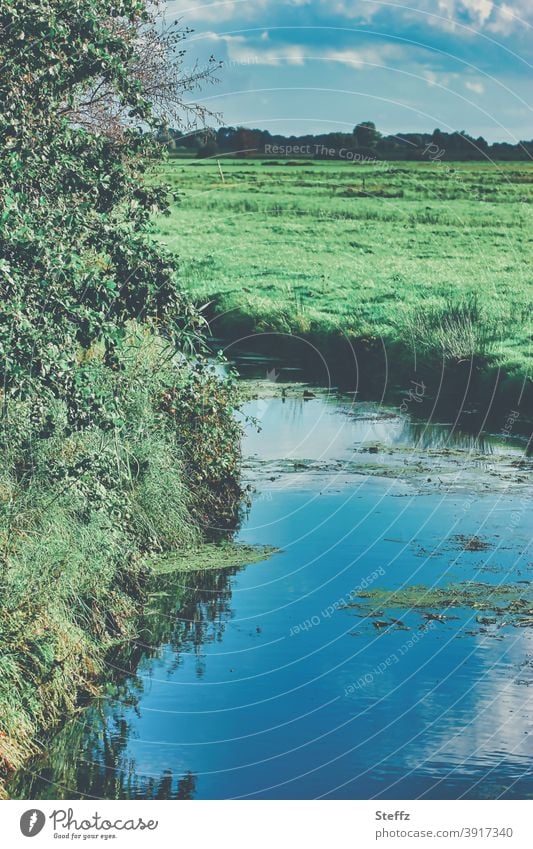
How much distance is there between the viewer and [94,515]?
1554 cm

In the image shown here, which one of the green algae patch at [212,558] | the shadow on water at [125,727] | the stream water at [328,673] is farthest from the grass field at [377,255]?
the stream water at [328,673]

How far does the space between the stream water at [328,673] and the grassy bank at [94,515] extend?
1.34 ft

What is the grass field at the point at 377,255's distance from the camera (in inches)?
1346

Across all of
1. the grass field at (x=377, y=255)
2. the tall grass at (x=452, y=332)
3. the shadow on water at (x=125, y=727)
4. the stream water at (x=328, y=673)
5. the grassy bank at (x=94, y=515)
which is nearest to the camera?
the shadow on water at (x=125, y=727)

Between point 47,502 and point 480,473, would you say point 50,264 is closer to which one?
point 47,502

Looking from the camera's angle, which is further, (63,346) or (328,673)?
(328,673)

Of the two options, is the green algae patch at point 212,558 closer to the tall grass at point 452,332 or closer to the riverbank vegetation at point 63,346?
the riverbank vegetation at point 63,346

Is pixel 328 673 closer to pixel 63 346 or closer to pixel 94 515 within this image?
pixel 94 515

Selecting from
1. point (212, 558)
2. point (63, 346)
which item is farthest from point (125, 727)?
point (212, 558)

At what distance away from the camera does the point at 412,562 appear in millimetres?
18578

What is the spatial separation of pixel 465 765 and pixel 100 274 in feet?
20.6

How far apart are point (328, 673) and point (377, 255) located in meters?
42.8

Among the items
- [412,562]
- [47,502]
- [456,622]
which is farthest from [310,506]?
[47,502]

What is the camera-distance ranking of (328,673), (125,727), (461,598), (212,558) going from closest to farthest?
1. (125,727)
2. (328,673)
3. (461,598)
4. (212,558)
